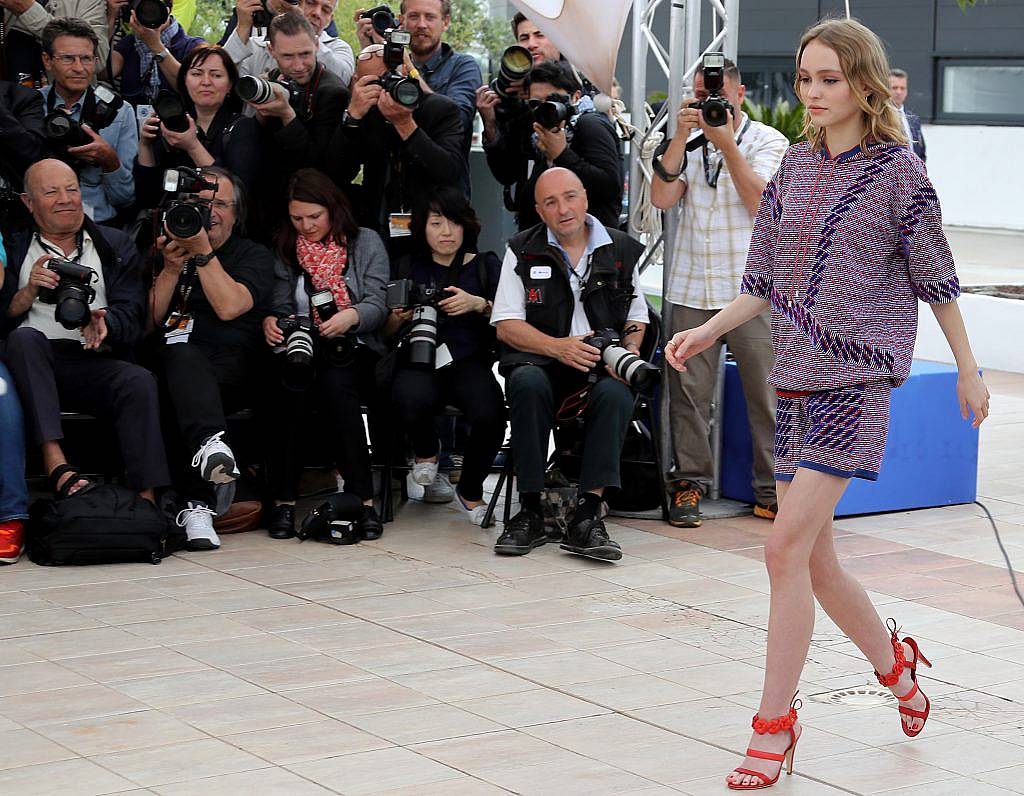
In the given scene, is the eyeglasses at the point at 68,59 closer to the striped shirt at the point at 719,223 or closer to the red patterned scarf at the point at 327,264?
the red patterned scarf at the point at 327,264

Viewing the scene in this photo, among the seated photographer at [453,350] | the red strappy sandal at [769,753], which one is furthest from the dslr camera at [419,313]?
the red strappy sandal at [769,753]

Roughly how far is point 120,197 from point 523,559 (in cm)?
239

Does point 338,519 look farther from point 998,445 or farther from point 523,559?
point 998,445

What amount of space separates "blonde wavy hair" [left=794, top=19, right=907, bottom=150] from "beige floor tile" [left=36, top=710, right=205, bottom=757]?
2.19 m

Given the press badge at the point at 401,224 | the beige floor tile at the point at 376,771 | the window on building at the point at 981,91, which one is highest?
the window on building at the point at 981,91

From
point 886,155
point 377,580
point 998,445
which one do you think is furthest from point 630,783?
point 998,445

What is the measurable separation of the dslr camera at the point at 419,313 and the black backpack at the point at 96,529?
4.01ft

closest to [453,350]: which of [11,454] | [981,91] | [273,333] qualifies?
[273,333]

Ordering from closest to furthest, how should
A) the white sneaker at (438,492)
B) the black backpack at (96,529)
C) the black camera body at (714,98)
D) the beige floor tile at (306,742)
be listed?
the beige floor tile at (306,742)
the black backpack at (96,529)
the black camera body at (714,98)
the white sneaker at (438,492)

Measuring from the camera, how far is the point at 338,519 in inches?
239

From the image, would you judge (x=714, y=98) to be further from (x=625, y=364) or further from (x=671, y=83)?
(x=625, y=364)

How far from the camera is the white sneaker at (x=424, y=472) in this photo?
643 centimetres

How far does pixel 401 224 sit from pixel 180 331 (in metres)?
1.07

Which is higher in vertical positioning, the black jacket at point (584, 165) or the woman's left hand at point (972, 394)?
the black jacket at point (584, 165)
